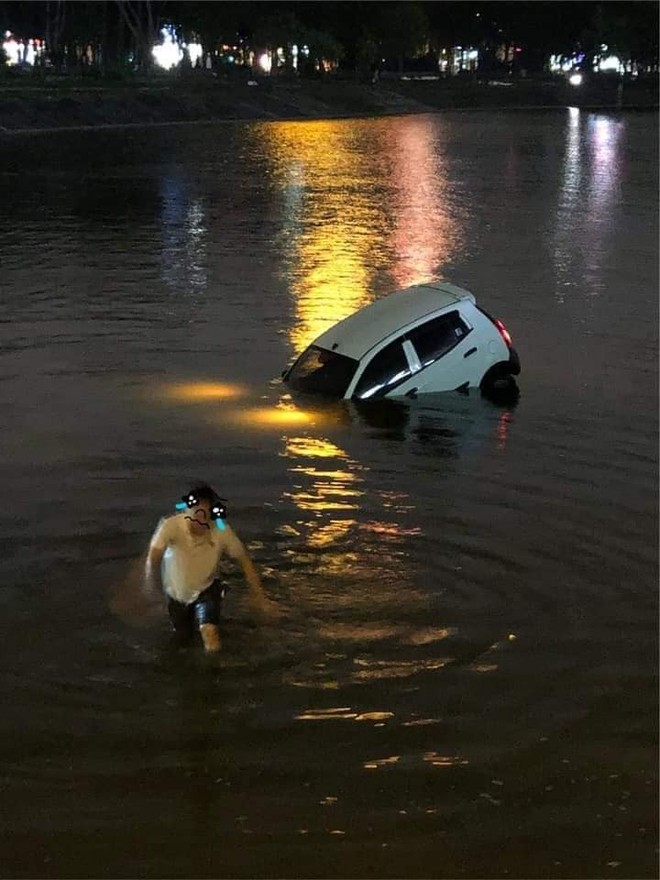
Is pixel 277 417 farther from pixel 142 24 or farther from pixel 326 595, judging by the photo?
pixel 142 24

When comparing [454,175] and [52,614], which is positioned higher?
[454,175]

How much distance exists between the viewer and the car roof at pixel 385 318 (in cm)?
1895

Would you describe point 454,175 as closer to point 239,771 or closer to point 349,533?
point 349,533

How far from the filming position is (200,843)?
8180 mm

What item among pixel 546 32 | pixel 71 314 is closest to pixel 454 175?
pixel 71 314

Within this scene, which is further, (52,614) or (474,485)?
(474,485)

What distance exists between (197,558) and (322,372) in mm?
9742

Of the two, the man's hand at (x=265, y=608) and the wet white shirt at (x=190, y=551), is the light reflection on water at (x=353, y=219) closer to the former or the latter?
the man's hand at (x=265, y=608)

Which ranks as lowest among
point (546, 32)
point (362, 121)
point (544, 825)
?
point (544, 825)

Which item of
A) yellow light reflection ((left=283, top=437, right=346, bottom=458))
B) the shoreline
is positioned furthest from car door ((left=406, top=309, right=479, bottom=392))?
the shoreline

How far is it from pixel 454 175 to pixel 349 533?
139 feet

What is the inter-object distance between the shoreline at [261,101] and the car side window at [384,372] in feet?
177

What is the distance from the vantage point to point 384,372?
1903cm

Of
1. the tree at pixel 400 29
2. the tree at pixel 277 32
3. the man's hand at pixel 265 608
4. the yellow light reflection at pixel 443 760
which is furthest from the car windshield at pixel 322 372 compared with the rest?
the tree at pixel 400 29
